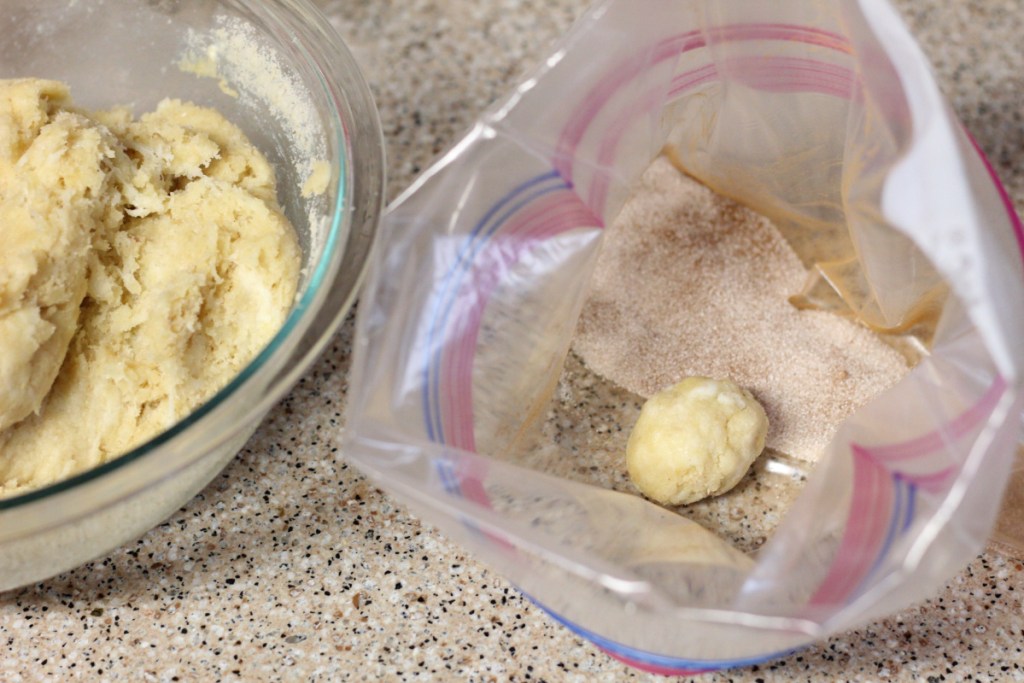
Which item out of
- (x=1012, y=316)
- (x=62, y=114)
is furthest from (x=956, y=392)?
(x=62, y=114)

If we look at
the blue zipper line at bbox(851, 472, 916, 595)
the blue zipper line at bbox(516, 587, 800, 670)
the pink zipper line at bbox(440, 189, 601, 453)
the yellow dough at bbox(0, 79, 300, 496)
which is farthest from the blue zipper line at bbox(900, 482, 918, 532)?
the yellow dough at bbox(0, 79, 300, 496)

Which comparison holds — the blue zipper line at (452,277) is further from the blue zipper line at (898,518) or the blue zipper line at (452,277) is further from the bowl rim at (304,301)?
the blue zipper line at (898,518)

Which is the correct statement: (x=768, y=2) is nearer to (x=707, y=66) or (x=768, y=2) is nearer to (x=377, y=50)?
(x=707, y=66)

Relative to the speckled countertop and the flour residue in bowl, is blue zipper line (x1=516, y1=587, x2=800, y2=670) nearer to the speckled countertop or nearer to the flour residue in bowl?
the speckled countertop

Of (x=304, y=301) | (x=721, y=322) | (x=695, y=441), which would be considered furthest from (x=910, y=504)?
(x=304, y=301)

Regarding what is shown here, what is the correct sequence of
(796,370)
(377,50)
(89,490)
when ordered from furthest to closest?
(377,50)
(796,370)
(89,490)
